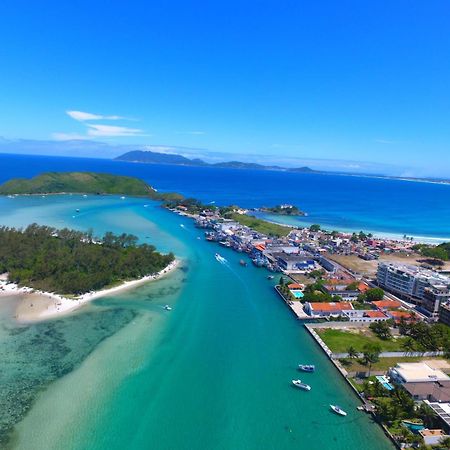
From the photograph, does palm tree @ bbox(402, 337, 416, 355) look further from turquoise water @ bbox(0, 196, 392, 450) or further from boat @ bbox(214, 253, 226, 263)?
boat @ bbox(214, 253, 226, 263)

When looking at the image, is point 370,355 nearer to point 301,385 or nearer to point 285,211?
point 301,385

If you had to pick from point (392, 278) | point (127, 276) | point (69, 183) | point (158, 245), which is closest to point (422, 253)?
point (392, 278)

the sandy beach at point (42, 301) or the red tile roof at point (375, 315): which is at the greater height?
the red tile roof at point (375, 315)

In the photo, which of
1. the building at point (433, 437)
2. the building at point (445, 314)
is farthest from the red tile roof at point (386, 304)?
the building at point (433, 437)

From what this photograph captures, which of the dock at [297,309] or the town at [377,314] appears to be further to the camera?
the dock at [297,309]

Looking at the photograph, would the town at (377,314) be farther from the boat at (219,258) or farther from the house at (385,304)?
the boat at (219,258)

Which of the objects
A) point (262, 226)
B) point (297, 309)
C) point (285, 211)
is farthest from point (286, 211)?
point (297, 309)
